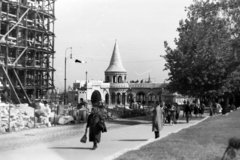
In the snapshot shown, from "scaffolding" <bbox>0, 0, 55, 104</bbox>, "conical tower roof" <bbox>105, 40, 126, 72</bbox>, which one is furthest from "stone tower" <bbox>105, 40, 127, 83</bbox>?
"scaffolding" <bbox>0, 0, 55, 104</bbox>

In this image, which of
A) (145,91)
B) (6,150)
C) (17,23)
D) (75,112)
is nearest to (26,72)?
(17,23)

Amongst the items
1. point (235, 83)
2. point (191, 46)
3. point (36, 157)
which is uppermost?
point (191, 46)

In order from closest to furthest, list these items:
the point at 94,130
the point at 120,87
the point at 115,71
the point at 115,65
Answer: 1. the point at 94,130
2. the point at 120,87
3. the point at 115,71
4. the point at 115,65

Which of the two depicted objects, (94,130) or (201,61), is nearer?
(94,130)

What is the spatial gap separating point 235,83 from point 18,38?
23669 millimetres

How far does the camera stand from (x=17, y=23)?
43938 millimetres

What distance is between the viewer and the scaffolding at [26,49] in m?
42.4

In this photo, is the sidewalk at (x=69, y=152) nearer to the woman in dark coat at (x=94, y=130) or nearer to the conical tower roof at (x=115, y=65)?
the woman in dark coat at (x=94, y=130)

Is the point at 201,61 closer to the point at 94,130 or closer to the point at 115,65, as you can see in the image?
the point at 94,130

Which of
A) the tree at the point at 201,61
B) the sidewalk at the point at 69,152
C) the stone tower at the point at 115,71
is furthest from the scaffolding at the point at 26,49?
the stone tower at the point at 115,71

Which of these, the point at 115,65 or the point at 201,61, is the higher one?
the point at 115,65

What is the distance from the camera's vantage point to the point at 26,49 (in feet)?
150

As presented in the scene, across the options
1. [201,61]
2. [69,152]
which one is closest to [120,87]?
[201,61]

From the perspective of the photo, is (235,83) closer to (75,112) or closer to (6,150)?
(75,112)
